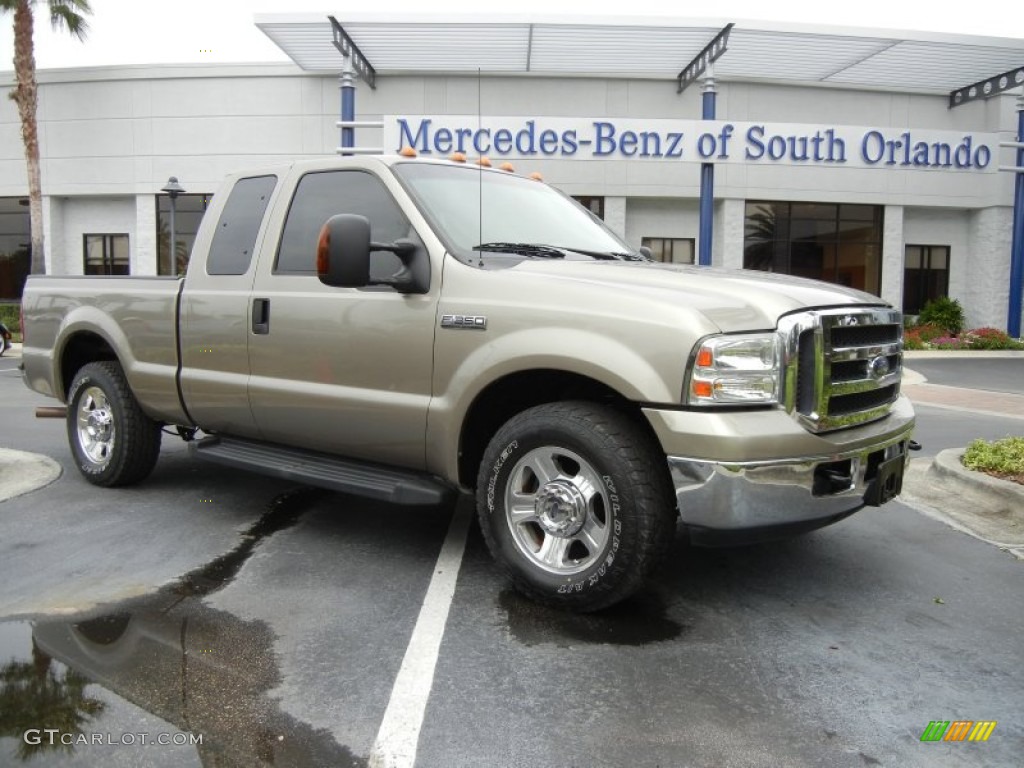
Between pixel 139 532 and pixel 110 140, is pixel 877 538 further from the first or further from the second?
pixel 110 140

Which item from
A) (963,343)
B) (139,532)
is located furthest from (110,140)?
(963,343)

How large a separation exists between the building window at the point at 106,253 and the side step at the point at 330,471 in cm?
2193

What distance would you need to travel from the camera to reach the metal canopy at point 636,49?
19.0 meters

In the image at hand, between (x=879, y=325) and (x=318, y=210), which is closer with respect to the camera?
(x=879, y=325)

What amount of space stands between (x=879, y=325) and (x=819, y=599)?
128cm

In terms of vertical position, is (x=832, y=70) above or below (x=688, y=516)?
above

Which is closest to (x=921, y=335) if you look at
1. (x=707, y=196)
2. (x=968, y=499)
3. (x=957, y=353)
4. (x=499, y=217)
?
(x=957, y=353)

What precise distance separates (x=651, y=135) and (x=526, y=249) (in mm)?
16873

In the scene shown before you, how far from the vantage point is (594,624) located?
342 cm

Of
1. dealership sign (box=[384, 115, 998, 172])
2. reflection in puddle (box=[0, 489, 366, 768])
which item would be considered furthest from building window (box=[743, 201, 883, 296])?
reflection in puddle (box=[0, 489, 366, 768])

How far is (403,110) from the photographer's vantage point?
2273cm

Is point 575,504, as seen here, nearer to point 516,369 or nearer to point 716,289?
point 516,369

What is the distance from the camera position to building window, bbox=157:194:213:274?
925 inches

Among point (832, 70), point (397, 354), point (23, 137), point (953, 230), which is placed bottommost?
point (397, 354)
